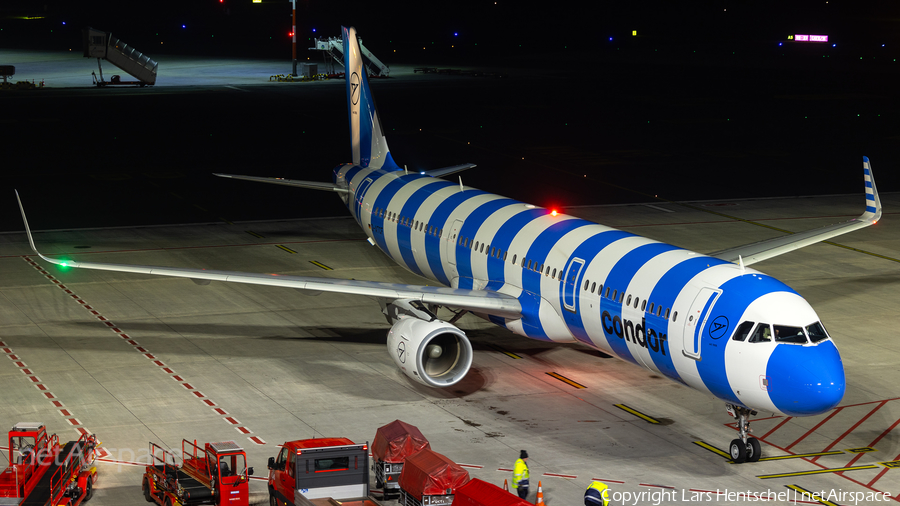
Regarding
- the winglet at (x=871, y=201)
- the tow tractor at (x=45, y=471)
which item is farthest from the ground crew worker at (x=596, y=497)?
the winglet at (x=871, y=201)

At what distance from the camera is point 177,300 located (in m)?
33.5

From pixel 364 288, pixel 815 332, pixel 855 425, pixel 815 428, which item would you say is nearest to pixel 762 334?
pixel 815 332

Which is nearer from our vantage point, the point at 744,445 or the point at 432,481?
the point at 432,481

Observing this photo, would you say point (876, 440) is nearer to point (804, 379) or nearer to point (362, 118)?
point (804, 379)

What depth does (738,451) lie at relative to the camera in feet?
68.6

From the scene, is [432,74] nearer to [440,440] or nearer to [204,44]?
[204,44]

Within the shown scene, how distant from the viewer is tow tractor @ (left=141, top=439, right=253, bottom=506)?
18047 millimetres

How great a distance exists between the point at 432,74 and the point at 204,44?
6131cm

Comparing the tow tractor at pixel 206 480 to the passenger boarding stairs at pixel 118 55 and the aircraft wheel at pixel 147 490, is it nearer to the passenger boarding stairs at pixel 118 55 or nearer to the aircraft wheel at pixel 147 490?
the aircraft wheel at pixel 147 490

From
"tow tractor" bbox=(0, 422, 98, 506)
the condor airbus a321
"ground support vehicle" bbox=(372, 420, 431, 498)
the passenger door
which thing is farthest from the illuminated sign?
"tow tractor" bbox=(0, 422, 98, 506)

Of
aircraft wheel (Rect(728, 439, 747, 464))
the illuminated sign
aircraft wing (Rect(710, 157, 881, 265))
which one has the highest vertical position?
the illuminated sign

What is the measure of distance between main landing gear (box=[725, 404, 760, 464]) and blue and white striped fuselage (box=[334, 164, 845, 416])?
1.71 ft

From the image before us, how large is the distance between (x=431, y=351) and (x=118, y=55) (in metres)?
92.0

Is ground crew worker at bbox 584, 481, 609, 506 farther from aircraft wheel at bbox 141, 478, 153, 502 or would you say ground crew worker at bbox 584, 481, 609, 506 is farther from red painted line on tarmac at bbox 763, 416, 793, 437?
aircraft wheel at bbox 141, 478, 153, 502
